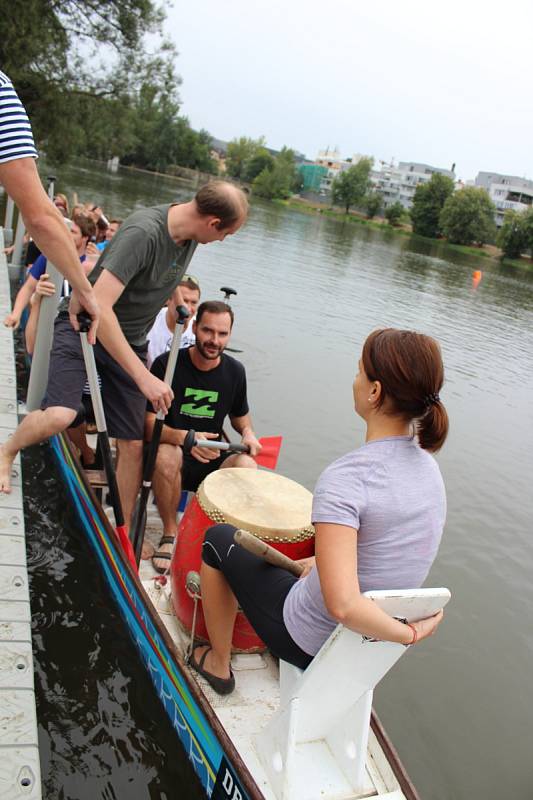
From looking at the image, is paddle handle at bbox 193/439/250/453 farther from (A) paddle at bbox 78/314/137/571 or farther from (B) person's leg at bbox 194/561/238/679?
(B) person's leg at bbox 194/561/238/679

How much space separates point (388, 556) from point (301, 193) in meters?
132

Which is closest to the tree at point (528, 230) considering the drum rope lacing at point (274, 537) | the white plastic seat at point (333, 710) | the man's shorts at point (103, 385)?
the man's shorts at point (103, 385)

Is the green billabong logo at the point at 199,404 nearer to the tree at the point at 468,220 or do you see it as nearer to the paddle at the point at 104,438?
the paddle at the point at 104,438

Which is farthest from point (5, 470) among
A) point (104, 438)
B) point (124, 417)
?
point (124, 417)

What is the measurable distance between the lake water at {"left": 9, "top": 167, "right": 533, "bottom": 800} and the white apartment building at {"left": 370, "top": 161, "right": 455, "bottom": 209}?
124m

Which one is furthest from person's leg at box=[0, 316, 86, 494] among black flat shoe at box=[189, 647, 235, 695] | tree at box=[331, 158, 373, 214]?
tree at box=[331, 158, 373, 214]

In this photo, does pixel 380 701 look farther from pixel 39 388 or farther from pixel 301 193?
pixel 301 193

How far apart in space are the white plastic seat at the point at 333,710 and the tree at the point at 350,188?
10042 centimetres

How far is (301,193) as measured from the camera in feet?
419

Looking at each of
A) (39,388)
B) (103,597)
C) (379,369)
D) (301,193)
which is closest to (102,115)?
(39,388)

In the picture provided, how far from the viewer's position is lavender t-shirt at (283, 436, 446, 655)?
1.97 m

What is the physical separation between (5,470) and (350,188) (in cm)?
10181

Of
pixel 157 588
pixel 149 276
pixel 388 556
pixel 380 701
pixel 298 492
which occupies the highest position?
pixel 149 276

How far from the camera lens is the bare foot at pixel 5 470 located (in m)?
3.74
